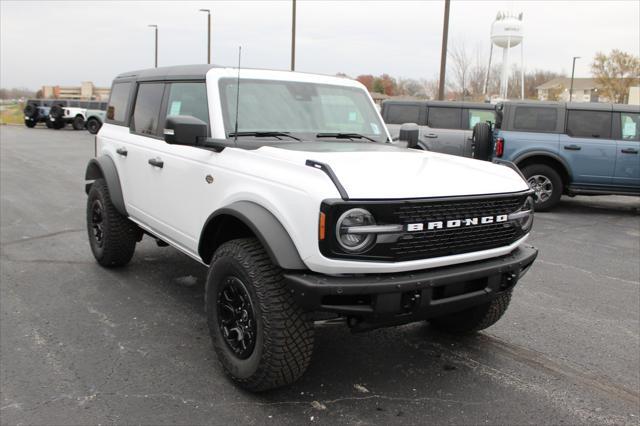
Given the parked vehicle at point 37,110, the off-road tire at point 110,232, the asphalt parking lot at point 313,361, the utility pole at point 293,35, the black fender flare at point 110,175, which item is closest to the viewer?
the asphalt parking lot at point 313,361

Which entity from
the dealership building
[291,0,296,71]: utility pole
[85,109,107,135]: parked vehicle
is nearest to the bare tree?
[291,0,296,71]: utility pole

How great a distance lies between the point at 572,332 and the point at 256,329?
2634mm

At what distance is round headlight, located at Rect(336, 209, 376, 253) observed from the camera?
280 centimetres

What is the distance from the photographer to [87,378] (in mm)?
3457

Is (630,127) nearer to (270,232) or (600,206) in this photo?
(600,206)

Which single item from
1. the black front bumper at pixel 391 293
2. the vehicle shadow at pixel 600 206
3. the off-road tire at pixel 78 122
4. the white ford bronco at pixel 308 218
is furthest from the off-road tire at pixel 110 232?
the off-road tire at pixel 78 122

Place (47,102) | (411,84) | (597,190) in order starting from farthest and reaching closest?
(411,84) → (47,102) → (597,190)

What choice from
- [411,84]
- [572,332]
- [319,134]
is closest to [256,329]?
[319,134]

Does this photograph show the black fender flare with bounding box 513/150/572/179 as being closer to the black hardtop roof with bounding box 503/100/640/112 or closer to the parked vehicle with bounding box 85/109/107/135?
the black hardtop roof with bounding box 503/100/640/112

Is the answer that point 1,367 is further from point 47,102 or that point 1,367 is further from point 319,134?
point 47,102

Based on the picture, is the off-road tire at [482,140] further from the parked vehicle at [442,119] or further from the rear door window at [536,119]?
the parked vehicle at [442,119]

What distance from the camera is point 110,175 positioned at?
17.6 feet

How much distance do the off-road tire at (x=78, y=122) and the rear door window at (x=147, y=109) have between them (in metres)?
31.3

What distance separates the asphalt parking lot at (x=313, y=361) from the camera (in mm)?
3154
